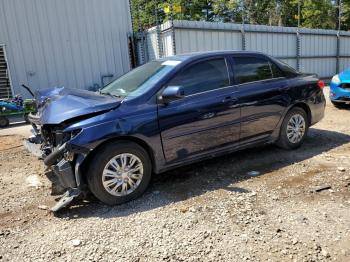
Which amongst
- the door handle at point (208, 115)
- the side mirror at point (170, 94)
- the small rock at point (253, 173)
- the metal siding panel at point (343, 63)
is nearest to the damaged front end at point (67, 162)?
the side mirror at point (170, 94)

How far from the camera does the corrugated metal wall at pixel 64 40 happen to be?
35.0 feet

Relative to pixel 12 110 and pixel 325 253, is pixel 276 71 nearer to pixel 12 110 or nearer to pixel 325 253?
pixel 325 253

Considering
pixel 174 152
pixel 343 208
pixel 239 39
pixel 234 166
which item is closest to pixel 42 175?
pixel 174 152

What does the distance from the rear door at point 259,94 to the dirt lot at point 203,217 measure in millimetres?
543

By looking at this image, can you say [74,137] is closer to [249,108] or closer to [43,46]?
[249,108]

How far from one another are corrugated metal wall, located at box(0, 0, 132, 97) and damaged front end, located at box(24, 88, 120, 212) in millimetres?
7691

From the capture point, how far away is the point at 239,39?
1444 cm

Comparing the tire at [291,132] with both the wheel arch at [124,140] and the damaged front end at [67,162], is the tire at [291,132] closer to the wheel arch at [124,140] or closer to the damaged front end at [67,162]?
the wheel arch at [124,140]

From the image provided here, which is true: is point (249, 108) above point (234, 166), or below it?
above

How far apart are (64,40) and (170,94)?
28.4ft

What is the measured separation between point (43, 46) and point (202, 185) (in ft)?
29.3

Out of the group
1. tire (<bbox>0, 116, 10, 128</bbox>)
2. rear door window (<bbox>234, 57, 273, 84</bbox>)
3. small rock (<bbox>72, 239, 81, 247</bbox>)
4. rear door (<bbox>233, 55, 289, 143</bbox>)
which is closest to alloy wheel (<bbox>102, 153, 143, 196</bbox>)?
small rock (<bbox>72, 239, 81, 247</bbox>)

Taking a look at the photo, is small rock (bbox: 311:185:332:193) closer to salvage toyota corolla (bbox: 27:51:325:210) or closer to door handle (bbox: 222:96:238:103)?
salvage toyota corolla (bbox: 27:51:325:210)

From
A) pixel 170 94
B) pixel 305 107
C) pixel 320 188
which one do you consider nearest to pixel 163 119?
pixel 170 94
